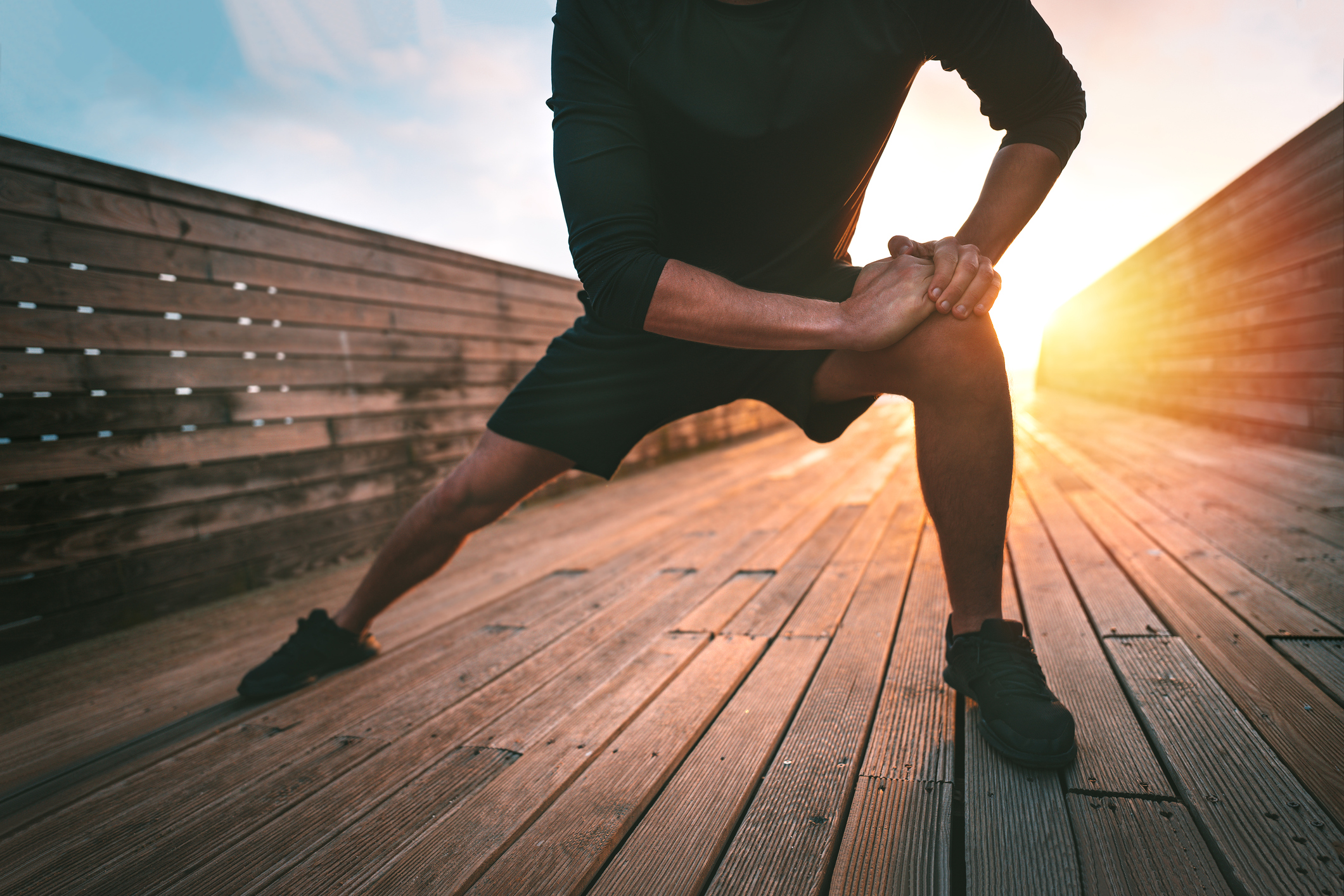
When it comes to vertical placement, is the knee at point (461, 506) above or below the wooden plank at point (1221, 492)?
above

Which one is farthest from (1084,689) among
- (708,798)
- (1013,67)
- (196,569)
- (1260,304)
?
(1260,304)

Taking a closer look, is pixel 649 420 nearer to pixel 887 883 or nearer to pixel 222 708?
pixel 887 883

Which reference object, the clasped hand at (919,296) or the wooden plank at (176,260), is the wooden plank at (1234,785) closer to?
the clasped hand at (919,296)

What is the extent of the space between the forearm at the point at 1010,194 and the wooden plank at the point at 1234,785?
802mm

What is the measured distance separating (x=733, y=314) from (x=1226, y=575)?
1528mm

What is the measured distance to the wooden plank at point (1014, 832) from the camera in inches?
25.6

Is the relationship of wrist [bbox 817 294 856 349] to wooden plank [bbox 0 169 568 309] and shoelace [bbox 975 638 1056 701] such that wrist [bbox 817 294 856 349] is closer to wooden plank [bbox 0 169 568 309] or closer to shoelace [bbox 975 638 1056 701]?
shoelace [bbox 975 638 1056 701]

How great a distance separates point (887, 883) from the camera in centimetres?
67

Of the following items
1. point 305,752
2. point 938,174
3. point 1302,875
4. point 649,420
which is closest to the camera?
point 1302,875

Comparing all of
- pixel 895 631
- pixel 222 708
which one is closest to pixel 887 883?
pixel 895 631

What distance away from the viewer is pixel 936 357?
93 centimetres

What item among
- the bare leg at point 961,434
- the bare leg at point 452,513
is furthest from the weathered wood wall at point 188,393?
the bare leg at point 961,434

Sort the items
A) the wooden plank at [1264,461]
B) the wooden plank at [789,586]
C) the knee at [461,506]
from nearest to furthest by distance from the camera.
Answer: the knee at [461,506] < the wooden plank at [789,586] < the wooden plank at [1264,461]

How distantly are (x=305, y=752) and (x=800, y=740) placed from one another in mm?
880
